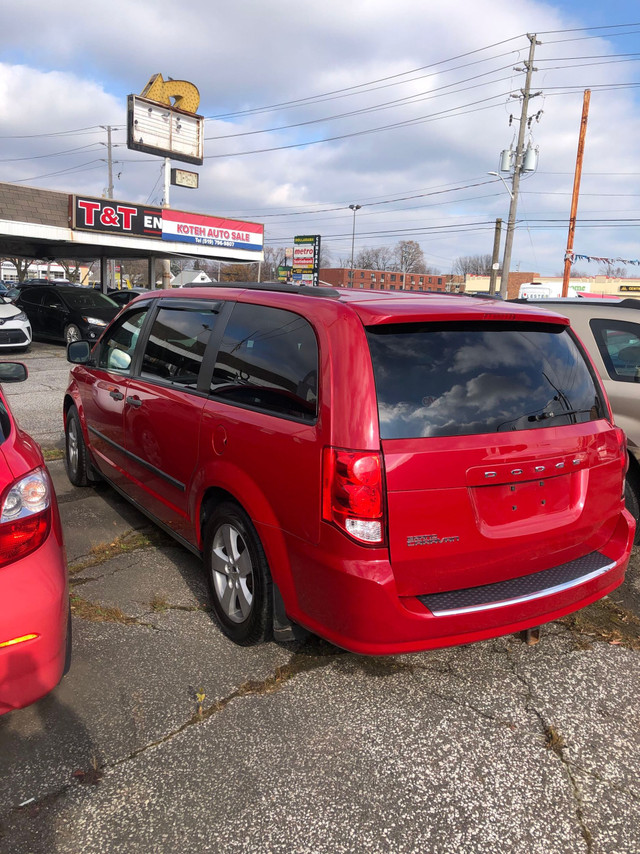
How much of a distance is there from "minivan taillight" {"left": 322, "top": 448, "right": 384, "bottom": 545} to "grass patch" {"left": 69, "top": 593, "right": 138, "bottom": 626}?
1.65 metres

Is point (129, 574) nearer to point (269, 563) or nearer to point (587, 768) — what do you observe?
point (269, 563)

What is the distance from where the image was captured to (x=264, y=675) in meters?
2.86

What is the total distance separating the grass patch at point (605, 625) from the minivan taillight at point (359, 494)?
1.68 metres

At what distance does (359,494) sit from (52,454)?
515cm

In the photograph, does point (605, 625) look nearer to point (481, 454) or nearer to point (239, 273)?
point (481, 454)

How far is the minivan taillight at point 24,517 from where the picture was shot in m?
2.13

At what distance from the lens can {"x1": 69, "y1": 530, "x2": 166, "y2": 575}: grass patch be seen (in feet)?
13.1

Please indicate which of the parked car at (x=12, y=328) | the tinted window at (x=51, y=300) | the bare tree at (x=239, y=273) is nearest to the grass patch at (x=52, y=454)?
the parked car at (x=12, y=328)

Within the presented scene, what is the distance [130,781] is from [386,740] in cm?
99

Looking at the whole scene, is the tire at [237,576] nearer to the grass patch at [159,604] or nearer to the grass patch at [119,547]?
the grass patch at [159,604]

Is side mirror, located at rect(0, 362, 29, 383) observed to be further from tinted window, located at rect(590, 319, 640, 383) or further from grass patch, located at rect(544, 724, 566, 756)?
tinted window, located at rect(590, 319, 640, 383)

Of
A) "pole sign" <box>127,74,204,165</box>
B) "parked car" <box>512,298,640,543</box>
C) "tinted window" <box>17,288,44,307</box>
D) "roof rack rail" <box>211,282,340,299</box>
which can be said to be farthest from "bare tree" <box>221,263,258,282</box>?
"roof rack rail" <box>211,282,340,299</box>

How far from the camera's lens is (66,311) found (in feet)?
56.2

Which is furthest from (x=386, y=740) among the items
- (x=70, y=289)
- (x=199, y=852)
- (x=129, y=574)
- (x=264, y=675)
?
(x=70, y=289)
